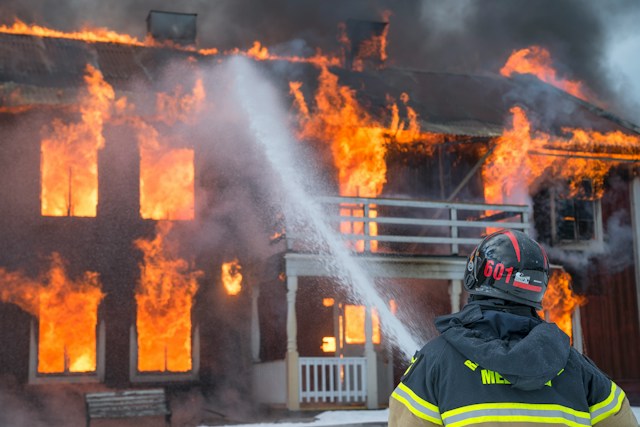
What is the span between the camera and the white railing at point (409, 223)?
15.6 meters

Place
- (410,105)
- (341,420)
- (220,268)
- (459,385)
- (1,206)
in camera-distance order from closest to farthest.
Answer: (459,385)
(341,420)
(1,206)
(220,268)
(410,105)

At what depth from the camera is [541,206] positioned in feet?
61.0

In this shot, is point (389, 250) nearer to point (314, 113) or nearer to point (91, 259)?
point (314, 113)

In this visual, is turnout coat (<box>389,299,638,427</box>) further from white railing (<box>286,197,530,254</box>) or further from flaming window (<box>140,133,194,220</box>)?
flaming window (<box>140,133,194,220</box>)

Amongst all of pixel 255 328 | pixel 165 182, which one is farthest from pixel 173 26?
pixel 255 328

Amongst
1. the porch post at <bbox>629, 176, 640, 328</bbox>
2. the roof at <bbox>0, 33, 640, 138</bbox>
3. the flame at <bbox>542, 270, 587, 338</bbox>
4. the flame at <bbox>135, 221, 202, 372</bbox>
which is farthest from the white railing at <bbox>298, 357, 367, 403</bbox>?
the porch post at <bbox>629, 176, 640, 328</bbox>

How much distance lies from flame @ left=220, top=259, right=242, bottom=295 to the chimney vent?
5528mm

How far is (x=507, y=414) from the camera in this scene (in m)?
2.62

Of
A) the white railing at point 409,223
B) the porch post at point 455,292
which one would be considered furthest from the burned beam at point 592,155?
the porch post at point 455,292

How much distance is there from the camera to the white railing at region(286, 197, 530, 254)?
15594 mm

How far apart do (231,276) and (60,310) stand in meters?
3.16

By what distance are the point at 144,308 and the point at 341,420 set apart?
4601mm

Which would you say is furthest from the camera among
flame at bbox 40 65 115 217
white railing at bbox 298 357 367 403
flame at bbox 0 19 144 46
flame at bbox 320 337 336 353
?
flame at bbox 0 19 144 46

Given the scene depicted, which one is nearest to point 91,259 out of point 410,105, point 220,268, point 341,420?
point 220,268
